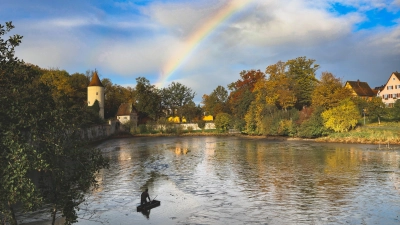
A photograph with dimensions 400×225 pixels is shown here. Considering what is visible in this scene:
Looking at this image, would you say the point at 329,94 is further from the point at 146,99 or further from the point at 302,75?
the point at 146,99

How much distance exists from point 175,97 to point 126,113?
101 ft

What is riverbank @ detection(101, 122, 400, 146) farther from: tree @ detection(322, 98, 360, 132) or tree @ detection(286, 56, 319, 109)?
tree @ detection(286, 56, 319, 109)

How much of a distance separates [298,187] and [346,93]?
58.5m

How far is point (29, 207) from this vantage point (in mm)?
10148

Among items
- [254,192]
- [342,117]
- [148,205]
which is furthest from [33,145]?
[342,117]

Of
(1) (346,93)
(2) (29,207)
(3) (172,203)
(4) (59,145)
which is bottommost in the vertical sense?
(3) (172,203)

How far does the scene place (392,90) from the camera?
342 feet

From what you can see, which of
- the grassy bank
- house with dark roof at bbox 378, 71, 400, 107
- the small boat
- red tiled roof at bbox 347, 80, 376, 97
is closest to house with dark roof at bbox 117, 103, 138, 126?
the grassy bank

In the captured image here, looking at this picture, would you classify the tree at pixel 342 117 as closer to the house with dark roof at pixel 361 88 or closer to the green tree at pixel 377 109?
the green tree at pixel 377 109

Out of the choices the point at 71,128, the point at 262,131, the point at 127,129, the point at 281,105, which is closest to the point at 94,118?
the point at 127,129

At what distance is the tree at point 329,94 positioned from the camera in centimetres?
7775

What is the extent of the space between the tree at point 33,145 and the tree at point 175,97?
12484 cm

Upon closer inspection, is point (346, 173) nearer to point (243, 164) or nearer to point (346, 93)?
point (243, 164)

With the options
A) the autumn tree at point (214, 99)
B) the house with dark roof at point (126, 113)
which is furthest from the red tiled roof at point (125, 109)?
the autumn tree at point (214, 99)
